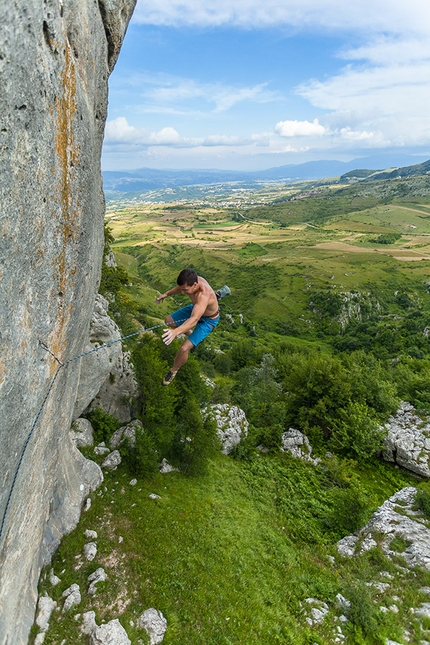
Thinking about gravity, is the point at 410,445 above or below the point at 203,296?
below

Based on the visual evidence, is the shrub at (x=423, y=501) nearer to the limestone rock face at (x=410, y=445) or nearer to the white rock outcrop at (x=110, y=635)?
the limestone rock face at (x=410, y=445)

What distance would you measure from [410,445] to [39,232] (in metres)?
33.3

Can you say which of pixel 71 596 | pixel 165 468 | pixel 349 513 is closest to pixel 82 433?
pixel 165 468

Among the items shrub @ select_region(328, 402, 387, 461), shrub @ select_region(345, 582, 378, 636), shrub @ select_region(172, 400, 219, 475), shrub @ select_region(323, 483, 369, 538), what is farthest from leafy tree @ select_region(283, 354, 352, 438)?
shrub @ select_region(345, 582, 378, 636)

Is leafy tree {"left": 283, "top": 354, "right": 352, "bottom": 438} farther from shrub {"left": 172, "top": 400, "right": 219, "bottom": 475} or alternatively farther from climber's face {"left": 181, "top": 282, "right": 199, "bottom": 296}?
climber's face {"left": 181, "top": 282, "right": 199, "bottom": 296}

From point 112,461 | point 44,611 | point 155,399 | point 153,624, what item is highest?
point 155,399

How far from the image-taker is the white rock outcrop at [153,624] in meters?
10.5

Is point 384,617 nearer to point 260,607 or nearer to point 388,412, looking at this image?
point 260,607

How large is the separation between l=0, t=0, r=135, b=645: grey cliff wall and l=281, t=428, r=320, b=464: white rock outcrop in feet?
74.8

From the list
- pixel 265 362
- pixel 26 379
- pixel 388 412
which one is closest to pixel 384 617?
pixel 26 379

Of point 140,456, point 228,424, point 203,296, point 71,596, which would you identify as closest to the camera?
point 203,296

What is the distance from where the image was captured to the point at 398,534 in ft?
58.3

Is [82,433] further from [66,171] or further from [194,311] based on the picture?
[66,171]

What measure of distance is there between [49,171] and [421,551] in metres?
22.5
